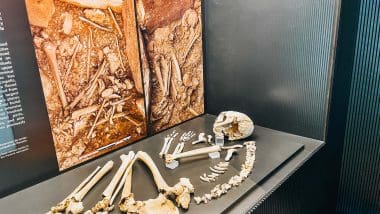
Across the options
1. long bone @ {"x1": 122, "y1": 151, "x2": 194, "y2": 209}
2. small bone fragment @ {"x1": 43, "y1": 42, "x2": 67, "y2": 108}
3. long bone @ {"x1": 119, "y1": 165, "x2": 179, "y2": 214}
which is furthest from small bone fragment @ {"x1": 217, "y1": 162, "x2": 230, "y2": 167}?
small bone fragment @ {"x1": 43, "y1": 42, "x2": 67, "y2": 108}

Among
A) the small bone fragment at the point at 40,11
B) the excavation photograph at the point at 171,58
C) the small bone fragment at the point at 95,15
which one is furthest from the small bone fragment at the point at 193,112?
the small bone fragment at the point at 40,11

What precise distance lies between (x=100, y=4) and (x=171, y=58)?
491 millimetres

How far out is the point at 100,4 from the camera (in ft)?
4.00

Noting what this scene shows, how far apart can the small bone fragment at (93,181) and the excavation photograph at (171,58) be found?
0.39 meters

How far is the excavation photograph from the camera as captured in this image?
1448mm

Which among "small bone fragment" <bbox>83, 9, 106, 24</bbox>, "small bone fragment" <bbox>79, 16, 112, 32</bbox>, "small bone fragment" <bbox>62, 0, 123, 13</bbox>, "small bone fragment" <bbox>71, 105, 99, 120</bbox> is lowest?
"small bone fragment" <bbox>71, 105, 99, 120</bbox>

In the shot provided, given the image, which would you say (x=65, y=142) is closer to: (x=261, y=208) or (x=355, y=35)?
(x=261, y=208)

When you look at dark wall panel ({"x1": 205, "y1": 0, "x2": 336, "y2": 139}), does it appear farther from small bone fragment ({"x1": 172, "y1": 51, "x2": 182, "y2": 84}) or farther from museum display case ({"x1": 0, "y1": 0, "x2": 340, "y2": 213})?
small bone fragment ({"x1": 172, "y1": 51, "x2": 182, "y2": 84})

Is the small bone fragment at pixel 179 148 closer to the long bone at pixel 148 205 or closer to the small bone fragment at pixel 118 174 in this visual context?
the small bone fragment at pixel 118 174

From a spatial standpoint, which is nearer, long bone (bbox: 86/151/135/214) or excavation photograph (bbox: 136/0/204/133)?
long bone (bbox: 86/151/135/214)

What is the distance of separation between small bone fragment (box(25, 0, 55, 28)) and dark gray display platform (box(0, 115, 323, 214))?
62 centimetres

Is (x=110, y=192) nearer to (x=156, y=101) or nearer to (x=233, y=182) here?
(x=233, y=182)

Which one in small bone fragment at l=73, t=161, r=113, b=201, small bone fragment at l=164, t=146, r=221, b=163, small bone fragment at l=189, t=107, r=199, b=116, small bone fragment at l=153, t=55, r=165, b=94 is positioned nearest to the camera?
small bone fragment at l=73, t=161, r=113, b=201

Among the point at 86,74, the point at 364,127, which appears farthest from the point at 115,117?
the point at 364,127
